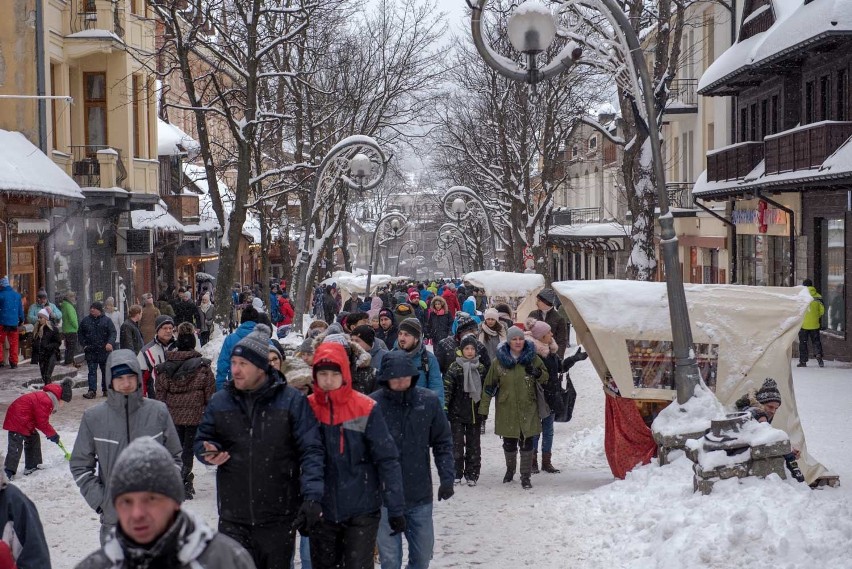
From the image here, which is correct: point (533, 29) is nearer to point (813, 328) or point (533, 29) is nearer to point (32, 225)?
point (813, 328)

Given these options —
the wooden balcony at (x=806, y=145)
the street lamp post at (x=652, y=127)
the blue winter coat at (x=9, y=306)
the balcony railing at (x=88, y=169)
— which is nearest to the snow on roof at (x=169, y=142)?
the balcony railing at (x=88, y=169)

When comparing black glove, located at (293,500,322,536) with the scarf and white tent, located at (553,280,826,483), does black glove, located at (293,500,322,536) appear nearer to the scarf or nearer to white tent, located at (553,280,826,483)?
the scarf

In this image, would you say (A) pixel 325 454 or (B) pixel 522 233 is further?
(B) pixel 522 233

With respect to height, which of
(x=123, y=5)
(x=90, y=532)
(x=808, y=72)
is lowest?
(x=90, y=532)

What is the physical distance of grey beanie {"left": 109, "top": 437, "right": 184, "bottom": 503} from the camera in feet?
10.5

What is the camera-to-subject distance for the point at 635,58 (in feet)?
34.3

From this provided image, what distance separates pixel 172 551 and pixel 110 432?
353 centimetres

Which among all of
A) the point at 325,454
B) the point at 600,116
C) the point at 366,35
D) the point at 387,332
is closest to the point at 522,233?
the point at 600,116

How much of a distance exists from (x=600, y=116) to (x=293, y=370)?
3074 centimetres

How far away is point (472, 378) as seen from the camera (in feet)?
36.4

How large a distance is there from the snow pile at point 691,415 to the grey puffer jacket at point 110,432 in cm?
472

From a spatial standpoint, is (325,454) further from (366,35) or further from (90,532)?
(366,35)

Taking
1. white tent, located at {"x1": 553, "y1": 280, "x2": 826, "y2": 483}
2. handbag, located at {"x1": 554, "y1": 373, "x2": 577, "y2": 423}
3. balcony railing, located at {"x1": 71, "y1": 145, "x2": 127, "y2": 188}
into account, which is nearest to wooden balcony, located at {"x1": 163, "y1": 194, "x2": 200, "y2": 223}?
balcony railing, located at {"x1": 71, "y1": 145, "x2": 127, "y2": 188}

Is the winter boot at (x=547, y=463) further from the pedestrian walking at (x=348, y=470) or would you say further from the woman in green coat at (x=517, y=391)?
the pedestrian walking at (x=348, y=470)
